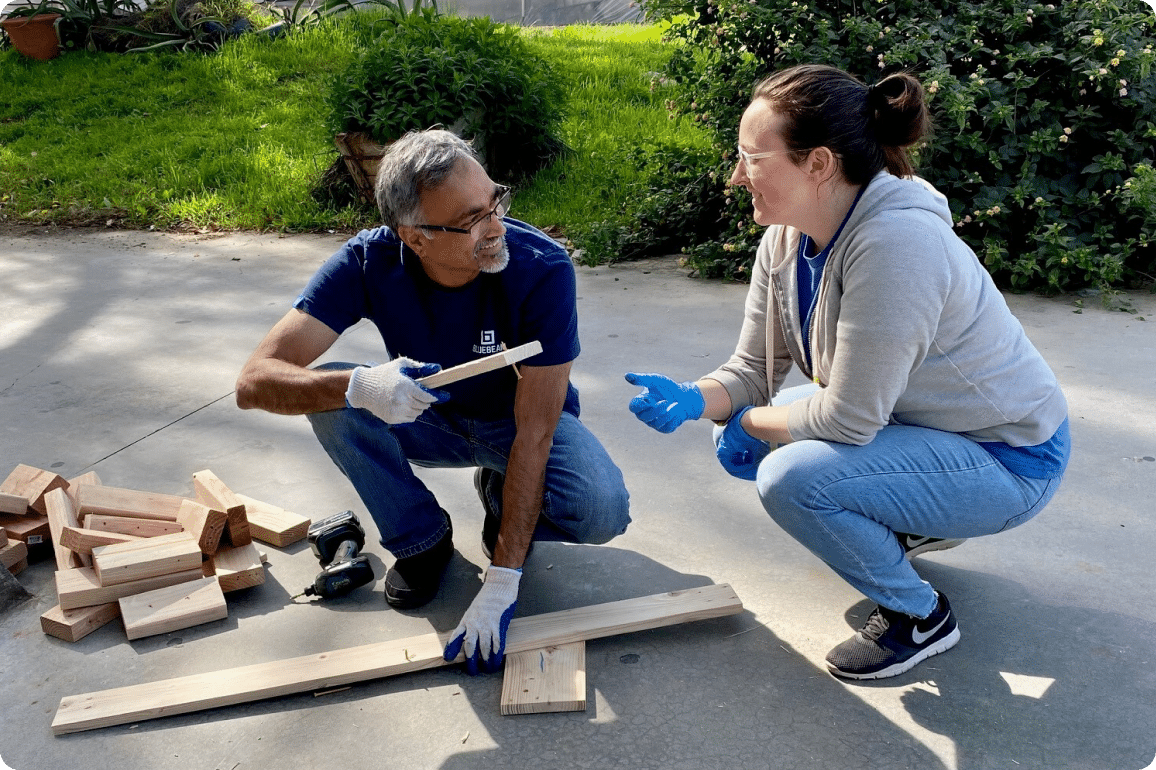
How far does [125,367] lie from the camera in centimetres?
423

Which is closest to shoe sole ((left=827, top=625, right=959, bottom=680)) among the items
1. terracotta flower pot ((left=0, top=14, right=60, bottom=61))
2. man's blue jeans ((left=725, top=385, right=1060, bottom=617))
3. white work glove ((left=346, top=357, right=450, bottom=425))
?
man's blue jeans ((left=725, top=385, right=1060, bottom=617))

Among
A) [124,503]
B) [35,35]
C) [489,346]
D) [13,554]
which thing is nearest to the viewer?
[489,346]

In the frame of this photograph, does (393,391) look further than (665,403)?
No

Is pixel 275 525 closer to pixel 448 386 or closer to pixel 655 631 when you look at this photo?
pixel 448 386

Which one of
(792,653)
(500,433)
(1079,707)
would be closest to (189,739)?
(500,433)

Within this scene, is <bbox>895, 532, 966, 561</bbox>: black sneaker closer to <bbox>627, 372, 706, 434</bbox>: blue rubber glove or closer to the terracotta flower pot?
<bbox>627, 372, 706, 434</bbox>: blue rubber glove

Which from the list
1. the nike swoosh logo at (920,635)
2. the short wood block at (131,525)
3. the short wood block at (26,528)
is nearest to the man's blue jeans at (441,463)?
the short wood block at (131,525)

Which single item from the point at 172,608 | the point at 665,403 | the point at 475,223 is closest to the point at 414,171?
the point at 475,223

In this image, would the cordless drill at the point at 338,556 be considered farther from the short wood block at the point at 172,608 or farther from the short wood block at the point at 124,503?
the short wood block at the point at 124,503

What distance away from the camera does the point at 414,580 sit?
8.38ft

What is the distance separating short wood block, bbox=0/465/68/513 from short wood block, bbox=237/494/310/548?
55cm

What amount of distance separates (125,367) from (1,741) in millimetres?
2399

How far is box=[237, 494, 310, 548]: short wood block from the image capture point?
281 cm

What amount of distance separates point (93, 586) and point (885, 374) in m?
1.96
